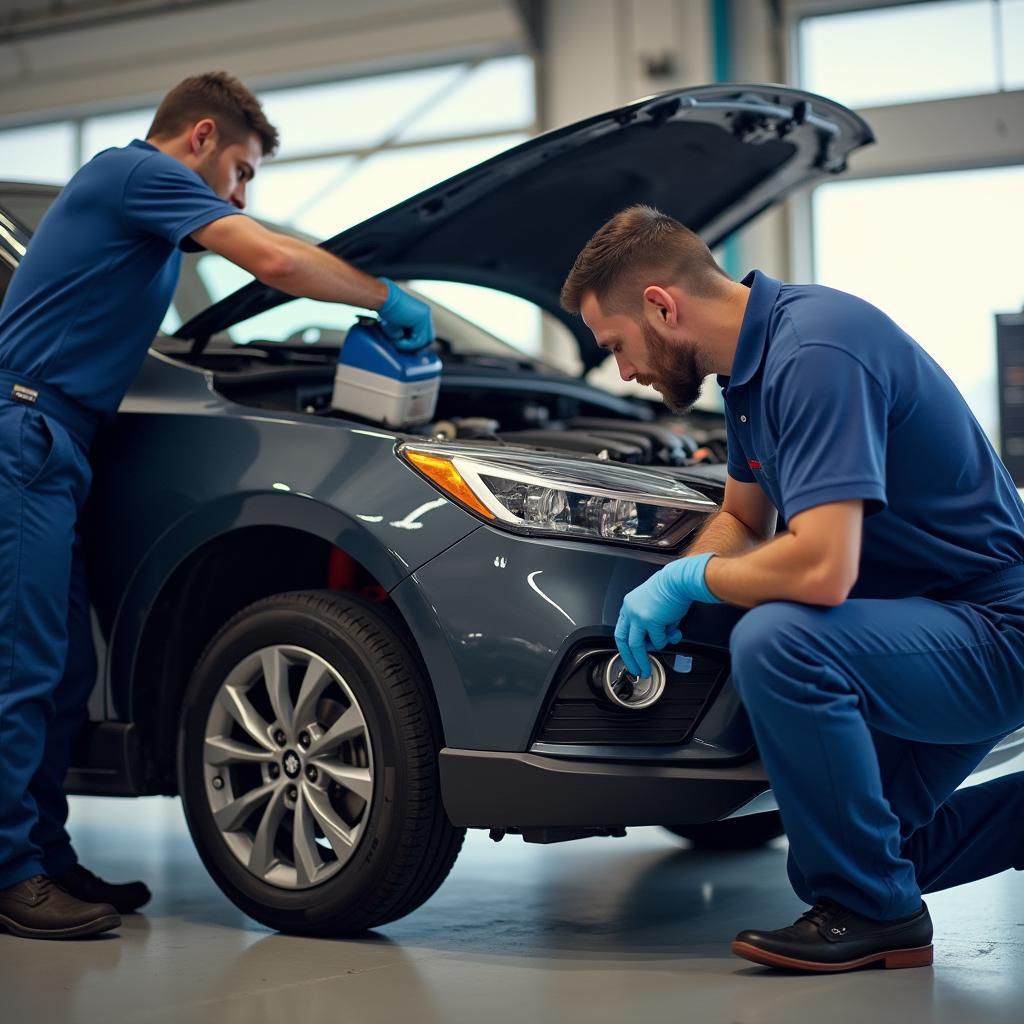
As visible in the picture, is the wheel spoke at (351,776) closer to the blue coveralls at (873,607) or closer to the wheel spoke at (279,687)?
the wheel spoke at (279,687)

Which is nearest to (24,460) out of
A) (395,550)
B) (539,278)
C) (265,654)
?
(265,654)

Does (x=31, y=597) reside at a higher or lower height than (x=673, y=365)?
lower

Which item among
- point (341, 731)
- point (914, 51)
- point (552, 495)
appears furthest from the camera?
point (914, 51)

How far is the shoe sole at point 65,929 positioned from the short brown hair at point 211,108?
161 centimetres

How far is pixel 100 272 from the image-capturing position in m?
2.89

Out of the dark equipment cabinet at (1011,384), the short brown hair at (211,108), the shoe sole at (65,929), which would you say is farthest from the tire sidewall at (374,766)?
the dark equipment cabinet at (1011,384)

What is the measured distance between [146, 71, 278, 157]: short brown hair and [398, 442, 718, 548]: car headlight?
0.98 metres

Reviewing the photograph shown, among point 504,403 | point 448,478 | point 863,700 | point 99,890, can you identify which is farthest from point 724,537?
point 99,890

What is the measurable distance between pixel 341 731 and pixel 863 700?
0.90 meters

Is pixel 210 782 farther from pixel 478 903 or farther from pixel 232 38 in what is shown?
pixel 232 38

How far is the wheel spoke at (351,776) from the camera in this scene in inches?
99.2

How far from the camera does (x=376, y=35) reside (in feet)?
34.0

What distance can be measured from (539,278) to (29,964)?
216 centimetres

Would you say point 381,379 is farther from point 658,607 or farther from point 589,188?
point 658,607
